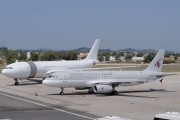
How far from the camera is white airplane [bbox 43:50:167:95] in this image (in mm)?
45594

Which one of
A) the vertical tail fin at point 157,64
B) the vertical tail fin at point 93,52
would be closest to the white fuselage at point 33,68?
the vertical tail fin at point 93,52

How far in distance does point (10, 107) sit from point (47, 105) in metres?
3.66

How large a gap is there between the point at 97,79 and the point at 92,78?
2.51ft

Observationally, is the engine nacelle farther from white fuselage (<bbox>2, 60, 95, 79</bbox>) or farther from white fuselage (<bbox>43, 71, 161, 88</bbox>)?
white fuselage (<bbox>2, 60, 95, 79</bbox>)

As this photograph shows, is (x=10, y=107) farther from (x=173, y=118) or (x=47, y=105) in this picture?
(x=173, y=118)

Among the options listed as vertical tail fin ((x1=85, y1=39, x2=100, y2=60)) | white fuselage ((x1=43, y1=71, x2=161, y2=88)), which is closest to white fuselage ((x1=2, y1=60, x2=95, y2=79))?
vertical tail fin ((x1=85, y1=39, x2=100, y2=60))

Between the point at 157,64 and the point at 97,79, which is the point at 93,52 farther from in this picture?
the point at 97,79

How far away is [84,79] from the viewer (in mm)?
47000


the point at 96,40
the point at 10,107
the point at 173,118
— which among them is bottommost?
the point at 10,107

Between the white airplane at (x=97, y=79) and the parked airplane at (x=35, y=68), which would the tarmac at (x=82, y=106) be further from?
the parked airplane at (x=35, y=68)

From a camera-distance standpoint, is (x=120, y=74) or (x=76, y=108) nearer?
(x=76, y=108)

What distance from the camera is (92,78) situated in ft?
156

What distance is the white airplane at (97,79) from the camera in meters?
45.6

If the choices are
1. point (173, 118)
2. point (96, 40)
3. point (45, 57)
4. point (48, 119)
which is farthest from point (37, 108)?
point (45, 57)
